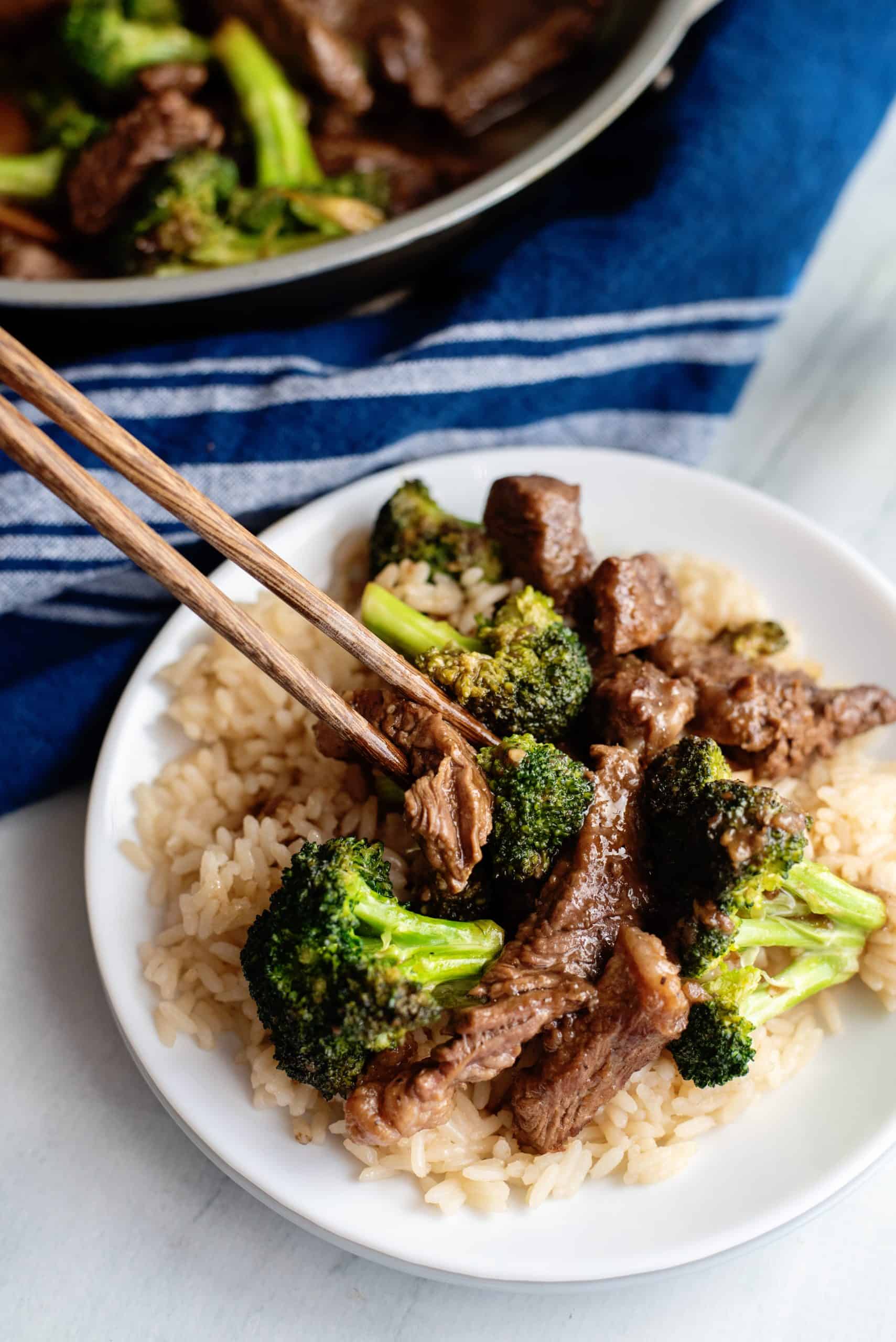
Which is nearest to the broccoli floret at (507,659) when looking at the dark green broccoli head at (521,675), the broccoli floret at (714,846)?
the dark green broccoli head at (521,675)

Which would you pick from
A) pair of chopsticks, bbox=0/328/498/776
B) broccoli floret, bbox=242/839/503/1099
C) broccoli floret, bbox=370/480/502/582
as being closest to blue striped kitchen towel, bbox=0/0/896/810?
broccoli floret, bbox=370/480/502/582

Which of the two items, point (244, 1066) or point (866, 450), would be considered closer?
point (244, 1066)

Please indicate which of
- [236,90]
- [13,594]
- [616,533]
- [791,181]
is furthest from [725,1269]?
[236,90]

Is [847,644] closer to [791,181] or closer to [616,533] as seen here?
[616,533]

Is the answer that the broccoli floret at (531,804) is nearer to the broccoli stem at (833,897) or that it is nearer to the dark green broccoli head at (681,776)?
the dark green broccoli head at (681,776)

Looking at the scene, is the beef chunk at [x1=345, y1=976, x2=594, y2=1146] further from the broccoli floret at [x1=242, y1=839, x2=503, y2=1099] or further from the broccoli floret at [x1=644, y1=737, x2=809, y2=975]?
the broccoli floret at [x1=644, y1=737, x2=809, y2=975]
